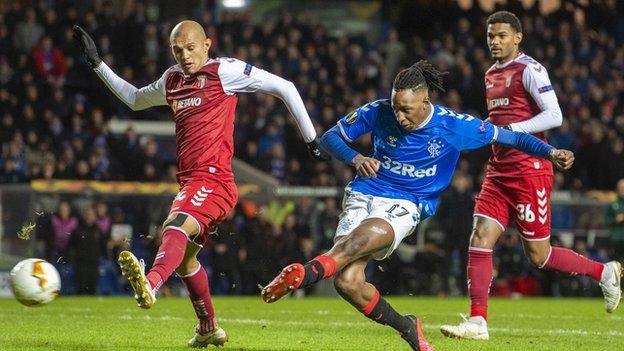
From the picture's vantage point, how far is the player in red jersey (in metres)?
9.75

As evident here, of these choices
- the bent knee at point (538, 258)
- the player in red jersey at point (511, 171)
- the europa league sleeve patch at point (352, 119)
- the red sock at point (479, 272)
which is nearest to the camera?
the europa league sleeve patch at point (352, 119)

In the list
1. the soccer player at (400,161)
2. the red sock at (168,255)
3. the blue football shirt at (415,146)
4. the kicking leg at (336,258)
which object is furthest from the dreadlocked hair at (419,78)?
the red sock at (168,255)

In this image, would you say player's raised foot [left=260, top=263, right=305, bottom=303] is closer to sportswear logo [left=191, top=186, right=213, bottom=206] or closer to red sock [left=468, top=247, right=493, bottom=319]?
sportswear logo [left=191, top=186, right=213, bottom=206]

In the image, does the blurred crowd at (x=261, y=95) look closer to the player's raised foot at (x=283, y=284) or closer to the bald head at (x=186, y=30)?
the bald head at (x=186, y=30)

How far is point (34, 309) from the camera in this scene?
13062 millimetres

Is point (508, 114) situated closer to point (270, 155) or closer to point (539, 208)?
point (539, 208)

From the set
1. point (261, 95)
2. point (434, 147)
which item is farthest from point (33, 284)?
point (261, 95)

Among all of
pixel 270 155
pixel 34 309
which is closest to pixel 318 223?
pixel 270 155

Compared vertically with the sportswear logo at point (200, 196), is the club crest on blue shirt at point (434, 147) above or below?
above

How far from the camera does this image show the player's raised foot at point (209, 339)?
841 centimetres

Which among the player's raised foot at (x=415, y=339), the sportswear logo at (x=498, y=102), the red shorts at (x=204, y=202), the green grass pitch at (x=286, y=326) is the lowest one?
the green grass pitch at (x=286, y=326)

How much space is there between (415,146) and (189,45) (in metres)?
1.72

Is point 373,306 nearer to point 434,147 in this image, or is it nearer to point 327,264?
point 327,264

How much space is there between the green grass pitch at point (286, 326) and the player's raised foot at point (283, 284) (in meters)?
1.44
